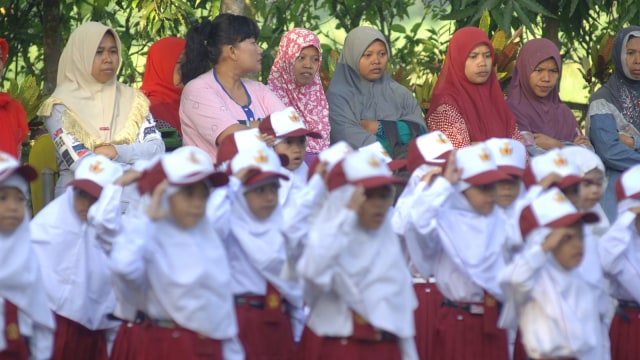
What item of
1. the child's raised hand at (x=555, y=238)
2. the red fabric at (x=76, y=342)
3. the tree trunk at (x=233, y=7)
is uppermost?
the tree trunk at (x=233, y=7)

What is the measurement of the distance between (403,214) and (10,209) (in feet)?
7.56

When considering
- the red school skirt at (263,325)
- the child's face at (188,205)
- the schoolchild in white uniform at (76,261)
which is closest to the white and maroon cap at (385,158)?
the red school skirt at (263,325)

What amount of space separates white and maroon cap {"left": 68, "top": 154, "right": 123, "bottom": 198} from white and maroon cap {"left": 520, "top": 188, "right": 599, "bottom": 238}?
2247 millimetres

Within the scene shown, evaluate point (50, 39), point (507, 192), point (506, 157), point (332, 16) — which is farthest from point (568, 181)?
point (332, 16)

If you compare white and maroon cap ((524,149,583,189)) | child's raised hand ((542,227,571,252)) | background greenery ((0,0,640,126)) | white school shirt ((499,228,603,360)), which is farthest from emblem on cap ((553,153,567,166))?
background greenery ((0,0,640,126))

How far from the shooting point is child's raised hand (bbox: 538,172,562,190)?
8.67 meters

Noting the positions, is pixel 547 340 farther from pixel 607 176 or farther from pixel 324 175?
pixel 607 176

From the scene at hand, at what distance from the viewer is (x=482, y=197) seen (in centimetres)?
863

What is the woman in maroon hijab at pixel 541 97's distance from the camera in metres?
11.4

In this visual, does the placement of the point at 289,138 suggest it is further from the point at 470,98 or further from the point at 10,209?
the point at 10,209

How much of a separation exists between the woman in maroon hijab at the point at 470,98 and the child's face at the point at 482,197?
2173 millimetres

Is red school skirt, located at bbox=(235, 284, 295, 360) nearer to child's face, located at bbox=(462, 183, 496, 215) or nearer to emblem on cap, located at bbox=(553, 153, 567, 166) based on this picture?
child's face, located at bbox=(462, 183, 496, 215)

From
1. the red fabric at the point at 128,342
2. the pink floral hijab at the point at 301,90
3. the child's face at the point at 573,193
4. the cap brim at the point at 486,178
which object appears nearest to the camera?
the red fabric at the point at 128,342

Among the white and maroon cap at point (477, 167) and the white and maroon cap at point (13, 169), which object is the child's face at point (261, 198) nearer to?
the white and maroon cap at point (477, 167)
